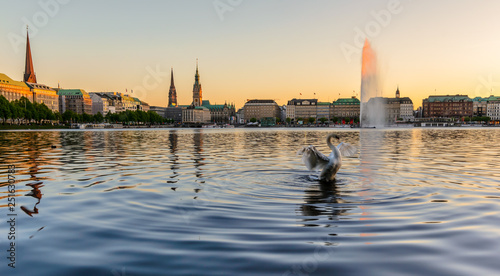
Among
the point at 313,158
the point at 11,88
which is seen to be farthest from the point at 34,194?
the point at 11,88

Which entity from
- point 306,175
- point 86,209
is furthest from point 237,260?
point 306,175

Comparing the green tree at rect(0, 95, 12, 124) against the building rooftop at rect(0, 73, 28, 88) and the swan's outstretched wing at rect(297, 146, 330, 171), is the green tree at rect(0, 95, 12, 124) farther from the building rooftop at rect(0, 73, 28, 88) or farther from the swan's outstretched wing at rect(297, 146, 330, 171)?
the swan's outstretched wing at rect(297, 146, 330, 171)

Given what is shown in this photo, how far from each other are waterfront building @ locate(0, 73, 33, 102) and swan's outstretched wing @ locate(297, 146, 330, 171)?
169563 millimetres

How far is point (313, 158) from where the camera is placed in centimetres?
1263

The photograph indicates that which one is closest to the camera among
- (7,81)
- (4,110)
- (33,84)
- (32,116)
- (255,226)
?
(255,226)

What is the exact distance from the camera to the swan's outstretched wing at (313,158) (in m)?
12.3

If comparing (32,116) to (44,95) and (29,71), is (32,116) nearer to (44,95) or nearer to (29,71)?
(44,95)

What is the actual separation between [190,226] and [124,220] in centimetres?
162

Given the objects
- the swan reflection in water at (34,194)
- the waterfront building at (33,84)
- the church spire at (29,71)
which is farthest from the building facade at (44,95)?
the swan reflection in water at (34,194)

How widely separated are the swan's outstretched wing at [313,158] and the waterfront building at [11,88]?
169563mm

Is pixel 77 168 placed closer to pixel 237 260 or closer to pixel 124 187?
pixel 124 187

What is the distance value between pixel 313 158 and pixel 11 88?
17773 centimetres

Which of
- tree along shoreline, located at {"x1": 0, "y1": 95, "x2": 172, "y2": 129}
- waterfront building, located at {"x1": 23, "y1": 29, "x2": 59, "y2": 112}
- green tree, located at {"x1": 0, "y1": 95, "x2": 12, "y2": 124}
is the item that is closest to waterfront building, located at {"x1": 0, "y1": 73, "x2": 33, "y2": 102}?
waterfront building, located at {"x1": 23, "y1": 29, "x2": 59, "y2": 112}

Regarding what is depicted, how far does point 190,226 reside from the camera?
7578 millimetres
